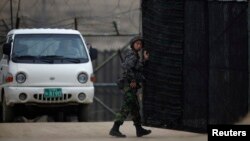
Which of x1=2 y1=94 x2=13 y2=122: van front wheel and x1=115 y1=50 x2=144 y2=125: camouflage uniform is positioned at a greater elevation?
x1=115 y1=50 x2=144 y2=125: camouflage uniform

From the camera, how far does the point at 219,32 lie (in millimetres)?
12578

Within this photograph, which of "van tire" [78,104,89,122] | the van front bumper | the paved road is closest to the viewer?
the paved road

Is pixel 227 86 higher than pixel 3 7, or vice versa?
pixel 3 7

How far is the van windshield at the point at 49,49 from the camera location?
1581 centimetres

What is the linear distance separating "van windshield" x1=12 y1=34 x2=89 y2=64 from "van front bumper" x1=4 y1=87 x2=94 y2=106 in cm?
58

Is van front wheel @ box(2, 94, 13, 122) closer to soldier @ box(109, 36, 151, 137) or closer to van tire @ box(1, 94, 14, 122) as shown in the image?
van tire @ box(1, 94, 14, 122)

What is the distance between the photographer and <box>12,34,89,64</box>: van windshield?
51.9ft

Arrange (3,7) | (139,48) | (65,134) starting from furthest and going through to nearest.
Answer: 1. (3,7)
2. (65,134)
3. (139,48)

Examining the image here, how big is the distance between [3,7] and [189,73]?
29.1 ft

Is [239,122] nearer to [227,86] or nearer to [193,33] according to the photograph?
[227,86]

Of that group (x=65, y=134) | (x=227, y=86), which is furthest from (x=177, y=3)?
(x=65, y=134)

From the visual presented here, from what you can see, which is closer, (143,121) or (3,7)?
(143,121)

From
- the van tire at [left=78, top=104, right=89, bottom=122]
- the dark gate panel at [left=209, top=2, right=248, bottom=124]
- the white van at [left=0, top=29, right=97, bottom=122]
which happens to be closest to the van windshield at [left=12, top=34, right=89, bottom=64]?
the white van at [left=0, top=29, right=97, bottom=122]

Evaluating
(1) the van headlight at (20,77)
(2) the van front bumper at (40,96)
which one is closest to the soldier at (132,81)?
(2) the van front bumper at (40,96)
